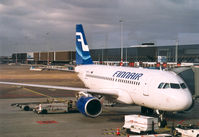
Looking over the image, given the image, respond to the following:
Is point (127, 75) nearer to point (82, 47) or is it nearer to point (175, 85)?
point (175, 85)

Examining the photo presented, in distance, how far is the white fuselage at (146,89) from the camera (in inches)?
802

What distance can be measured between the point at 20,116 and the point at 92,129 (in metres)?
8.15

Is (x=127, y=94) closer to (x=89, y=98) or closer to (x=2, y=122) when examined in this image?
(x=89, y=98)

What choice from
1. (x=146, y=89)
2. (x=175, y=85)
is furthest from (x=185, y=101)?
(x=146, y=89)

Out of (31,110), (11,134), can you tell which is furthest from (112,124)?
(31,110)

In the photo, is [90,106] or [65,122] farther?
[90,106]

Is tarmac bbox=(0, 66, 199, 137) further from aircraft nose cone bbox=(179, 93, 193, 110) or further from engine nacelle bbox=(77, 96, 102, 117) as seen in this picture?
aircraft nose cone bbox=(179, 93, 193, 110)

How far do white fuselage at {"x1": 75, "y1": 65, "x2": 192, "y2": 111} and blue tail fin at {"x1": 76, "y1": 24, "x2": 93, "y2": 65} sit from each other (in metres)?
8.68

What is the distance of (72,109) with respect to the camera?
2917 cm

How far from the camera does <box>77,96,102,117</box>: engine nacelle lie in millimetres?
23188

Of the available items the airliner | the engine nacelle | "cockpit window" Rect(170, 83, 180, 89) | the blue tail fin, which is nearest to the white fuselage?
the airliner

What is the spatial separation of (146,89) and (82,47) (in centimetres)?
1809

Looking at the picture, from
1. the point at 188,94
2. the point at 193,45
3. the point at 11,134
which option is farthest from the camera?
the point at 193,45

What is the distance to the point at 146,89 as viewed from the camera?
73.3 ft
